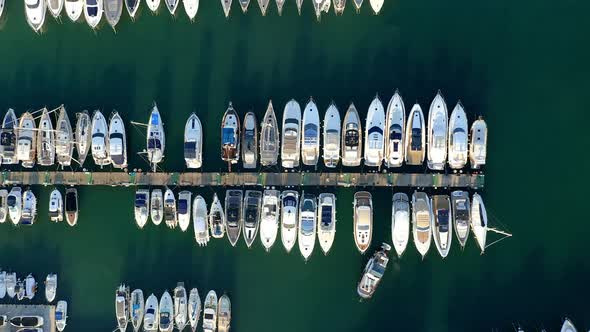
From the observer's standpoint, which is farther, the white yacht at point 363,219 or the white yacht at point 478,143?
the white yacht at point 363,219

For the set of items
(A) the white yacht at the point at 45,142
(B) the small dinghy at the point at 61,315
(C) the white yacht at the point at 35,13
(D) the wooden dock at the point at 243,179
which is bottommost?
(B) the small dinghy at the point at 61,315

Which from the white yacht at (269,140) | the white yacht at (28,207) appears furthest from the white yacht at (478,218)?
the white yacht at (28,207)

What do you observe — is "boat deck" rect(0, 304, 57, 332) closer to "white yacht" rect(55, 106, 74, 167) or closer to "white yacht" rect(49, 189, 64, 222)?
"white yacht" rect(49, 189, 64, 222)

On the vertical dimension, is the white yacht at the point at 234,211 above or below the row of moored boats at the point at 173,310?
above

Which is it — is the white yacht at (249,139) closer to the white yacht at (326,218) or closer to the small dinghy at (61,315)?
the white yacht at (326,218)

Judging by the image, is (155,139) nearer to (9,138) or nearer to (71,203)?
(71,203)

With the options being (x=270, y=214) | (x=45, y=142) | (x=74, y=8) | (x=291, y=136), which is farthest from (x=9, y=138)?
(x=291, y=136)
